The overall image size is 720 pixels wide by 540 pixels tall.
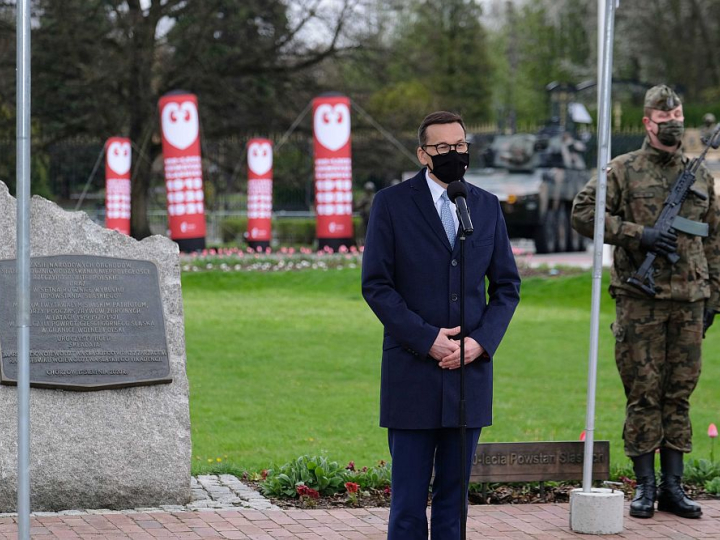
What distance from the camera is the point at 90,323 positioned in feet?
21.8

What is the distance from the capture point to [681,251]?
642 cm

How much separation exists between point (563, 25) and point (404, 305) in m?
60.1

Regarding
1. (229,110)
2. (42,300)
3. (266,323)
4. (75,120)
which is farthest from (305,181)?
(42,300)

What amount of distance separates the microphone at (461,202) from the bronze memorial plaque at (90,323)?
2.57 metres

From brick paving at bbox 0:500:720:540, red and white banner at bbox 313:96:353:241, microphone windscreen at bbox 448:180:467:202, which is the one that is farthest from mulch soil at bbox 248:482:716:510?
red and white banner at bbox 313:96:353:241

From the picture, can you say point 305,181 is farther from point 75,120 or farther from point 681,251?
point 681,251

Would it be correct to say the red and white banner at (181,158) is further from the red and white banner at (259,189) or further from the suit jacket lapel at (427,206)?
the suit jacket lapel at (427,206)

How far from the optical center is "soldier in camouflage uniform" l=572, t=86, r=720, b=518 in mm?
6398

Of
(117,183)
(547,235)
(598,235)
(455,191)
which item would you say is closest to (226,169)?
(117,183)

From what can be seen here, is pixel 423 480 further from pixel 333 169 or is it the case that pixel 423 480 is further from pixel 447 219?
pixel 333 169

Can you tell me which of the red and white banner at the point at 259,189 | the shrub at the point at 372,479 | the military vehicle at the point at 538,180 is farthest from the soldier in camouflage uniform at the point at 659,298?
the military vehicle at the point at 538,180

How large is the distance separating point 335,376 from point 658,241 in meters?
6.01

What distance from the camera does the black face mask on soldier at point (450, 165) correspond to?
4730mm

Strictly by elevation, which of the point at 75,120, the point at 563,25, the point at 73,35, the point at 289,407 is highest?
the point at 563,25
